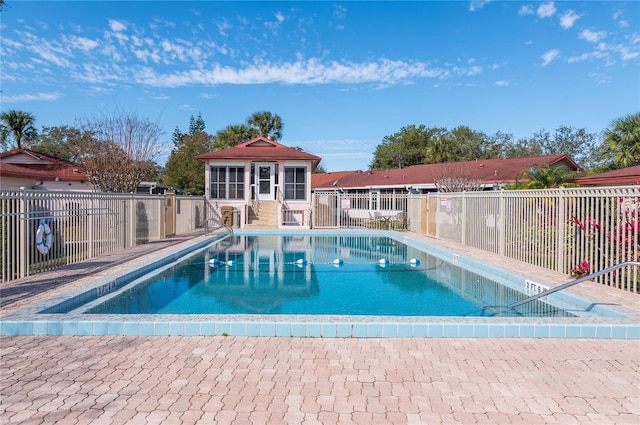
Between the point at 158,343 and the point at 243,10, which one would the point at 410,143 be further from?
the point at 158,343

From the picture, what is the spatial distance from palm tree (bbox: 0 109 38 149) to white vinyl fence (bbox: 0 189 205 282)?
111 feet

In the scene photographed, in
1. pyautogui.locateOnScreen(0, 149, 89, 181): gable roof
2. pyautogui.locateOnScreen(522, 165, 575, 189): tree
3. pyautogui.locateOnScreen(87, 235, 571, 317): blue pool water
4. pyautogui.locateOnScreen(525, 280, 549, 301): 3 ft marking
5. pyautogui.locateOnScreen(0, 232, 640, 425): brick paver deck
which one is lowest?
pyautogui.locateOnScreen(87, 235, 571, 317): blue pool water

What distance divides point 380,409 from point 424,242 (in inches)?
475

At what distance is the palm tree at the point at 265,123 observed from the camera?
1494 inches

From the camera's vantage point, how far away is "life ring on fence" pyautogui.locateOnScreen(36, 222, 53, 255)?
7957mm

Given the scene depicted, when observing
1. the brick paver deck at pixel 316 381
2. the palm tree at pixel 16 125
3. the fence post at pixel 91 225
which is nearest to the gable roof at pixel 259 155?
the fence post at pixel 91 225

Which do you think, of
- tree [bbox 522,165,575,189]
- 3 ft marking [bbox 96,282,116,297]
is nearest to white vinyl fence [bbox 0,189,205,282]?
3 ft marking [bbox 96,282,116,297]

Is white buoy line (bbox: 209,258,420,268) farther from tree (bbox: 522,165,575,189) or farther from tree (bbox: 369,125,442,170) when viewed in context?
tree (bbox: 369,125,442,170)

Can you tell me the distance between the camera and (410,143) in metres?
51.2

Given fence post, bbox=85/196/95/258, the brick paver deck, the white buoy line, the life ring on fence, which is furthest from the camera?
the white buoy line

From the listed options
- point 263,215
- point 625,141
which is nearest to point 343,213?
Result: point 263,215

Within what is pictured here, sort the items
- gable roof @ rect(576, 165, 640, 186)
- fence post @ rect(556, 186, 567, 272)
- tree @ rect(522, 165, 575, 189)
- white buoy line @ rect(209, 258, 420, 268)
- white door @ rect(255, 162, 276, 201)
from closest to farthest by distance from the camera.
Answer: fence post @ rect(556, 186, 567, 272) → white buoy line @ rect(209, 258, 420, 268) → gable roof @ rect(576, 165, 640, 186) → tree @ rect(522, 165, 575, 189) → white door @ rect(255, 162, 276, 201)

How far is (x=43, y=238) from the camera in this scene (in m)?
8.12

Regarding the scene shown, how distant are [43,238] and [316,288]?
538 cm
